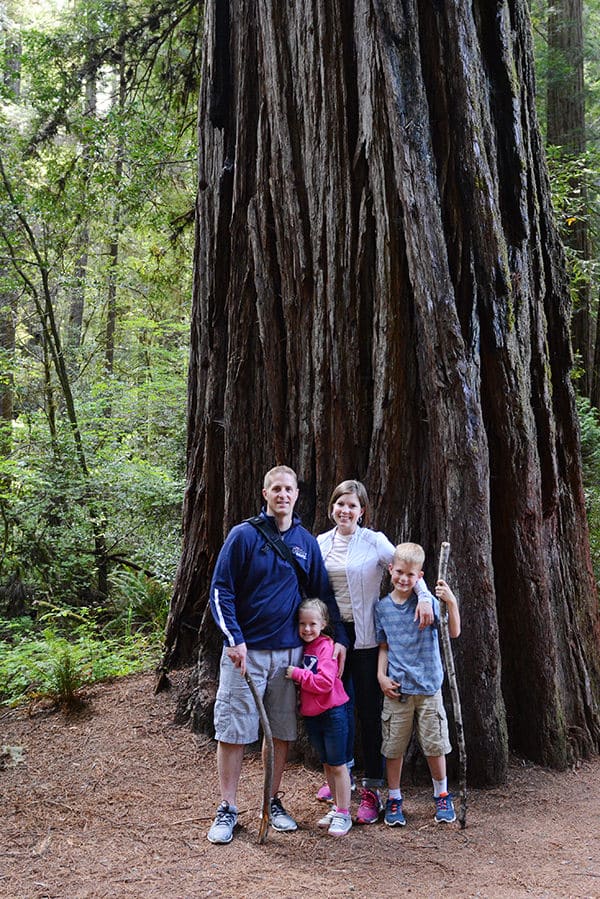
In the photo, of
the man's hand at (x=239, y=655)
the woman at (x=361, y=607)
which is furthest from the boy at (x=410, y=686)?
the man's hand at (x=239, y=655)

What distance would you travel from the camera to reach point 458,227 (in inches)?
171

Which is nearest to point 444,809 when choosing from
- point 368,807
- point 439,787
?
point 439,787

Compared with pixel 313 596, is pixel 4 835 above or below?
below

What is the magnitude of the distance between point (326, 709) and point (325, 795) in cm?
72

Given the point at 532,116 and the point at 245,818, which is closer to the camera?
the point at 245,818

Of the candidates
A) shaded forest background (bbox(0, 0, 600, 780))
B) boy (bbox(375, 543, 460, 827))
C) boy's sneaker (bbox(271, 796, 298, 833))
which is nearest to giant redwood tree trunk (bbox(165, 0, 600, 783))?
boy (bbox(375, 543, 460, 827))

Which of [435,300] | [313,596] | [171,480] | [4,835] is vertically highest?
[435,300]

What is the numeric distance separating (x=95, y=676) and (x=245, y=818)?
9.65 ft

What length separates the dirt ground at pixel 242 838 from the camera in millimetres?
2936

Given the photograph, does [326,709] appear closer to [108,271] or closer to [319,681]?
[319,681]

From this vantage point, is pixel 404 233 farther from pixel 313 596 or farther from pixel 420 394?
pixel 313 596

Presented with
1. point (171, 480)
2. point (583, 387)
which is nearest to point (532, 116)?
point (171, 480)

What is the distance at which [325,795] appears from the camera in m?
3.79

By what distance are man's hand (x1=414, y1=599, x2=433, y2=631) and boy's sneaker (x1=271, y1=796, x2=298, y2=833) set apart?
44.8 inches
